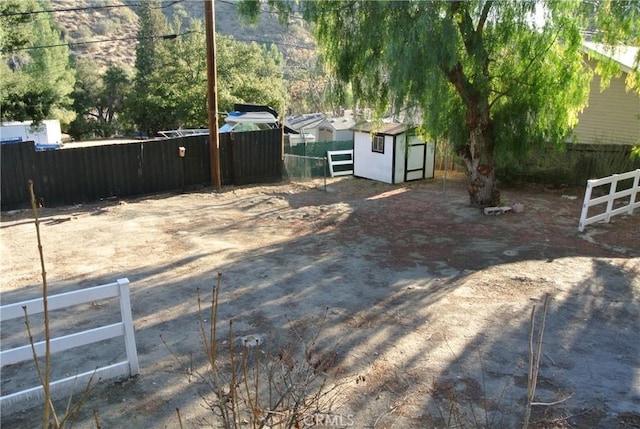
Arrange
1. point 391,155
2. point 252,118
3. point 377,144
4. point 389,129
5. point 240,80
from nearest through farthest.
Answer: point 391,155 < point 389,129 < point 377,144 < point 252,118 < point 240,80

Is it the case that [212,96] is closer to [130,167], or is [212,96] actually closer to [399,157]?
[130,167]

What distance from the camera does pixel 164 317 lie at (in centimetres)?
541

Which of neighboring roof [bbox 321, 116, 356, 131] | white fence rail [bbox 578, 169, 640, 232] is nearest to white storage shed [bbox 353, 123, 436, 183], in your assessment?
white fence rail [bbox 578, 169, 640, 232]

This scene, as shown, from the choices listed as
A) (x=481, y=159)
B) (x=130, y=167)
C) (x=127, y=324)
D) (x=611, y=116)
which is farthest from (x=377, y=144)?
(x=127, y=324)

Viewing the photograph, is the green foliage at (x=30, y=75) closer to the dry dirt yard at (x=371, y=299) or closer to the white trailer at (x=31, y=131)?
the white trailer at (x=31, y=131)

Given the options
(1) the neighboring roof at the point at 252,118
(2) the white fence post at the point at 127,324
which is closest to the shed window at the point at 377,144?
(1) the neighboring roof at the point at 252,118

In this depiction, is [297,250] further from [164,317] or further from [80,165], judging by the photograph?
[80,165]

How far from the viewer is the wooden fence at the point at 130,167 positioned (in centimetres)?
1130

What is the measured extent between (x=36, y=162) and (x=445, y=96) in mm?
9636

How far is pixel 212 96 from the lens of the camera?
43.2 feet

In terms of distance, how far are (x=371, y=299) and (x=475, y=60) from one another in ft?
20.7

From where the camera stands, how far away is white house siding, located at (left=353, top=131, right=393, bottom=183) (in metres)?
15.3

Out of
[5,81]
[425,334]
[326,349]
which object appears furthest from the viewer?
[5,81]

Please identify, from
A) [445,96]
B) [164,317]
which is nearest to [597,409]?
[164,317]
